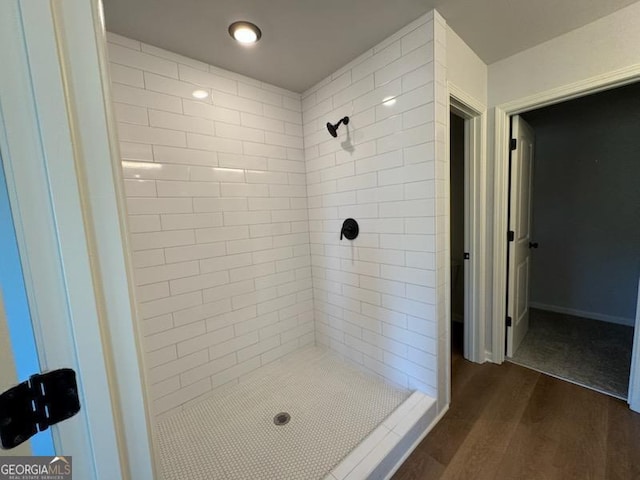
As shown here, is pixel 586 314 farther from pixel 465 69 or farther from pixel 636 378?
pixel 465 69

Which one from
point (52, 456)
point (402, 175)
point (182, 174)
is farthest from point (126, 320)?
point (402, 175)

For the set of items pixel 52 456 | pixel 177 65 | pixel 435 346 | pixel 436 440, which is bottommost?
pixel 436 440

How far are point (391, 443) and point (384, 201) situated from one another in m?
1.40

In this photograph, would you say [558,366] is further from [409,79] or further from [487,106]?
[409,79]

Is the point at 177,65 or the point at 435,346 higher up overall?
the point at 177,65

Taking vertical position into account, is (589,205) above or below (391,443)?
above

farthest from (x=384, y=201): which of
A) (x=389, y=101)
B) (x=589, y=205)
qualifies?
(x=589, y=205)

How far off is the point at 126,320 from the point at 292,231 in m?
1.77

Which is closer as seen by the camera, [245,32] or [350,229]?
[245,32]

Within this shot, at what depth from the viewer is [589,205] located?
2812mm

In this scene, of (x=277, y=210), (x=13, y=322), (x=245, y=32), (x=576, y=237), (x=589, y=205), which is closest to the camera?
(x=13, y=322)

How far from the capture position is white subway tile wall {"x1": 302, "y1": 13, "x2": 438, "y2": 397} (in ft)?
4.97

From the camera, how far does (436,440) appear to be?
1523mm

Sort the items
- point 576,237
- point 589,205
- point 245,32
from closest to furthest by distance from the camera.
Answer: point 245,32, point 589,205, point 576,237
